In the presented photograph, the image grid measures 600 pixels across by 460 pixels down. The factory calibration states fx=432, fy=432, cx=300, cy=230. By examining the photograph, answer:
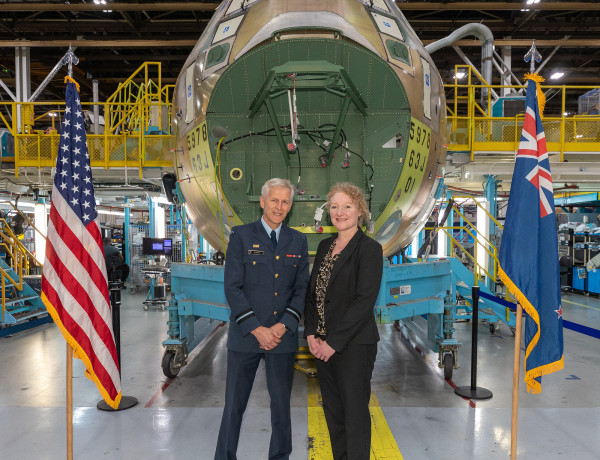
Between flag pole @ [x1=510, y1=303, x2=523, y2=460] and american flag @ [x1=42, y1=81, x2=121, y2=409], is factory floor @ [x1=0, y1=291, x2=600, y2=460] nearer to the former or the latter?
flag pole @ [x1=510, y1=303, x2=523, y2=460]

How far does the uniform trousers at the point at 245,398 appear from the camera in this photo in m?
2.82

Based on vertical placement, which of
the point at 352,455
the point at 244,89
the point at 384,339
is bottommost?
the point at 384,339

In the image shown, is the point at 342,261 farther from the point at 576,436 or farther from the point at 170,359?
the point at 170,359

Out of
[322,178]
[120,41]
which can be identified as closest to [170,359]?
[322,178]

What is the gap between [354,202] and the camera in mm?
2719

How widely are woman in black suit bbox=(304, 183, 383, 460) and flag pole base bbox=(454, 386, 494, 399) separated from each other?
2.50 metres

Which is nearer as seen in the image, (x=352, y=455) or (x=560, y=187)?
(x=352, y=455)

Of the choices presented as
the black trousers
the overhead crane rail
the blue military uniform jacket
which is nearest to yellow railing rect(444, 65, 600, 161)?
the overhead crane rail

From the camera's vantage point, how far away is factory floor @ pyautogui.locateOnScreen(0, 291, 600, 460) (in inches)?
138

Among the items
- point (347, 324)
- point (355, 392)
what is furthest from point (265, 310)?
point (355, 392)

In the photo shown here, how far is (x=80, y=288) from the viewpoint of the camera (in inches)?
122

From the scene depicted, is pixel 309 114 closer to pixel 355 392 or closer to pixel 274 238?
pixel 274 238

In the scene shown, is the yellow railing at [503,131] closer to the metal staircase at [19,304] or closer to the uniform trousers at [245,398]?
the uniform trousers at [245,398]

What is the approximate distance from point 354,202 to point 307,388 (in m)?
2.97
